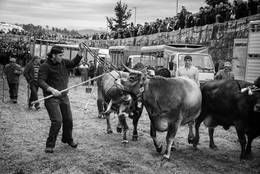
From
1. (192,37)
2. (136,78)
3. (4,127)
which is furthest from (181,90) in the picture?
(192,37)

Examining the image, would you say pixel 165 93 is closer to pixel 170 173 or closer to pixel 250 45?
pixel 170 173

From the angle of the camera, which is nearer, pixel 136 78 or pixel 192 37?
pixel 136 78

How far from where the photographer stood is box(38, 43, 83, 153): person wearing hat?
20.1 feet

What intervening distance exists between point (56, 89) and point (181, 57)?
28.6 feet

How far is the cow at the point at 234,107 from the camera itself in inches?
233

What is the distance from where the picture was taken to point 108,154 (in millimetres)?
6328

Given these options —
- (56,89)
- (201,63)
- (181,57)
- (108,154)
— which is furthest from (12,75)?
(108,154)

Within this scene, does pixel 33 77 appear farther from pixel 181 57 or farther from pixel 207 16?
pixel 207 16

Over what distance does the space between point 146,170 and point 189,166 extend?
2.71ft

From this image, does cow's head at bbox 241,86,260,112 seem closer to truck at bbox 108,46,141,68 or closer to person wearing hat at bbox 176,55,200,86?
person wearing hat at bbox 176,55,200,86

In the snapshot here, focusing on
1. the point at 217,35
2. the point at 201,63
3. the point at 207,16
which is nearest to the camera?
the point at 201,63

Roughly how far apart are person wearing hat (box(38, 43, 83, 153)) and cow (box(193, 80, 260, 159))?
271 cm

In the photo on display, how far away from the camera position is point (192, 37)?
22.3 m

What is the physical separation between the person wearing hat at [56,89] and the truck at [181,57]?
26.0 feet
